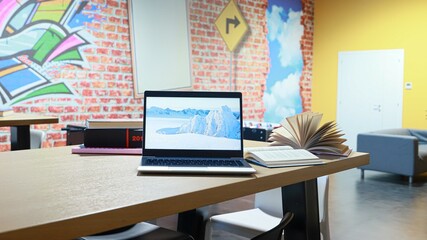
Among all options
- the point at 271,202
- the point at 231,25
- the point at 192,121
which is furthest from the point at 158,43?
the point at 192,121

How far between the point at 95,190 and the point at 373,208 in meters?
3.85

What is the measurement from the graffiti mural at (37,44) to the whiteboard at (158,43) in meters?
0.67

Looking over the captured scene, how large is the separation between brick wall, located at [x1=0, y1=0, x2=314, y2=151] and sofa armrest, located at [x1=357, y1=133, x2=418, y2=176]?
Answer: 72.7 inches

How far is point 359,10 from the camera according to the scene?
8.19 metres

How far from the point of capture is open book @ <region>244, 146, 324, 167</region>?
1568mm

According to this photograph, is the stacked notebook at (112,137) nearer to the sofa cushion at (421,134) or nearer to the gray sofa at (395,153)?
the gray sofa at (395,153)

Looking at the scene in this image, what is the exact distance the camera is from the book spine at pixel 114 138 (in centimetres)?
177

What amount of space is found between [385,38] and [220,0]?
10.3 feet

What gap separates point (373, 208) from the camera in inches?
176

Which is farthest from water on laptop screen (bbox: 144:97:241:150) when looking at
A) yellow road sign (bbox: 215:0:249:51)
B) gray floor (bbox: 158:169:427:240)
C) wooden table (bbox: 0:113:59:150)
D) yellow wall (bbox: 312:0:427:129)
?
yellow wall (bbox: 312:0:427:129)

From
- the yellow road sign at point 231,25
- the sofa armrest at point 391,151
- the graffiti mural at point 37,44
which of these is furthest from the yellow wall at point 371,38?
the graffiti mural at point 37,44

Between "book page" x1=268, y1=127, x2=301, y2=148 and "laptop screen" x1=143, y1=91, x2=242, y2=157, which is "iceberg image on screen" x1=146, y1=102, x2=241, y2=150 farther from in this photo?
"book page" x1=268, y1=127, x2=301, y2=148

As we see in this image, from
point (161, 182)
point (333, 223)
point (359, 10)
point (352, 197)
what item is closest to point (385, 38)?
point (359, 10)

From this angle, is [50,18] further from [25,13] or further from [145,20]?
[145,20]
